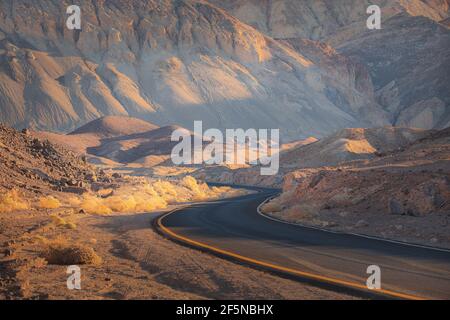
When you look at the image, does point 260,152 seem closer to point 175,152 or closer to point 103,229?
point 175,152

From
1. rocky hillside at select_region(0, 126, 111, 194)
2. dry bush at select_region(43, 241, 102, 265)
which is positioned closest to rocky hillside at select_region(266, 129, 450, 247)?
dry bush at select_region(43, 241, 102, 265)

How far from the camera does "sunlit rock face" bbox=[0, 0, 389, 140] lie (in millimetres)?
134375

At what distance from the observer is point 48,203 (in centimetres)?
2547

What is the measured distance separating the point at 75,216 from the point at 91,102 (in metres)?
119

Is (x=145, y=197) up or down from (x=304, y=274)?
down

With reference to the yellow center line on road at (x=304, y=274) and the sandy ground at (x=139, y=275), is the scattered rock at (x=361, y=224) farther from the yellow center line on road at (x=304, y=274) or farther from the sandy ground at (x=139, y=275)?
the sandy ground at (x=139, y=275)

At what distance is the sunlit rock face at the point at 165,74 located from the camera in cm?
13438

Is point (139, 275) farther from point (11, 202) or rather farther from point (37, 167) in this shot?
point (37, 167)

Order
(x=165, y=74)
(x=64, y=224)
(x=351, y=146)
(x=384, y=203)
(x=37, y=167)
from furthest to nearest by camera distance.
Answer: (x=165, y=74)
(x=351, y=146)
(x=37, y=167)
(x=384, y=203)
(x=64, y=224)

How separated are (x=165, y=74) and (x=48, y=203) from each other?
418 feet

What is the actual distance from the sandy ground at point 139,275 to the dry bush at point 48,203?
369 inches

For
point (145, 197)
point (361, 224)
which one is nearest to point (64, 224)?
point (361, 224)

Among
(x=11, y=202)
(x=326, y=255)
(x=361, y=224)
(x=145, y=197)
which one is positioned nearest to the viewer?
(x=326, y=255)

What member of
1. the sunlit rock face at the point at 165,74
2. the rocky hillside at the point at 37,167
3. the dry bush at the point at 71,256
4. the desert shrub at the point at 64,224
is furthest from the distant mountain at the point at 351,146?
the sunlit rock face at the point at 165,74
